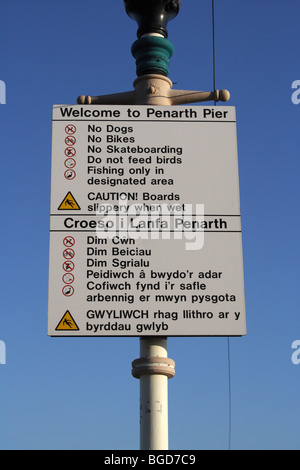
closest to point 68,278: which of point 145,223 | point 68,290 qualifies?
point 68,290

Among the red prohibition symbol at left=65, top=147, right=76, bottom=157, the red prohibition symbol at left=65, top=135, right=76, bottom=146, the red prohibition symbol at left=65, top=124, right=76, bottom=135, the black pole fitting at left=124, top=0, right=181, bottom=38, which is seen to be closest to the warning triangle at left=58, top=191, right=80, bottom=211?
the red prohibition symbol at left=65, top=147, right=76, bottom=157

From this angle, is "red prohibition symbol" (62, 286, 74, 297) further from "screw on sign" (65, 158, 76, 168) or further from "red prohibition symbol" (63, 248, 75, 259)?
"screw on sign" (65, 158, 76, 168)

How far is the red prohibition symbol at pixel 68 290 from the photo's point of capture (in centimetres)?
612

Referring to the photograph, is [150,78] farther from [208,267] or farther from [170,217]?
[208,267]

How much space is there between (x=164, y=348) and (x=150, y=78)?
8.95 ft

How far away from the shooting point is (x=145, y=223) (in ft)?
20.8

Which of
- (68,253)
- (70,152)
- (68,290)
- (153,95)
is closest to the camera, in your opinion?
(68,290)

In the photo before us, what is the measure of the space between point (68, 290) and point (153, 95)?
7.14 ft

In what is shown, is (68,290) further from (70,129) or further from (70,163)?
(70,129)

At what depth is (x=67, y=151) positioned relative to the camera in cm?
661

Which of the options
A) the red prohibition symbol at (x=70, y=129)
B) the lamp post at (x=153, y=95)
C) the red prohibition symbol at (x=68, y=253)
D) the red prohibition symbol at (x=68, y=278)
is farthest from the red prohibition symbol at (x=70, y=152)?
the red prohibition symbol at (x=68, y=278)

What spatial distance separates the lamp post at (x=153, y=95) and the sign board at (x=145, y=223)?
0.55 feet

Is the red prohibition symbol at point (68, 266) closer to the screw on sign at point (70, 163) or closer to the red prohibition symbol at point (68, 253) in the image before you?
the red prohibition symbol at point (68, 253)
